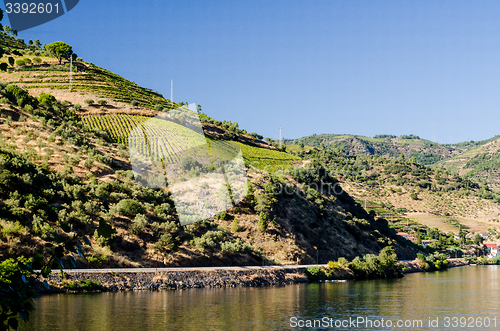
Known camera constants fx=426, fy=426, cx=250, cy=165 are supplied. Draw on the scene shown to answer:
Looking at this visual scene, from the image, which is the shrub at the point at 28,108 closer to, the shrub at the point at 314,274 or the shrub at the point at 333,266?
the shrub at the point at 314,274

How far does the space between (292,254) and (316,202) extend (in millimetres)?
16959

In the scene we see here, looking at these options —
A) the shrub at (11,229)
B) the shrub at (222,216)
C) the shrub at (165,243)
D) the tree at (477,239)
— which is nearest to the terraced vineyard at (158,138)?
the shrub at (222,216)

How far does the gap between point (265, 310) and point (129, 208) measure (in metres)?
22.5

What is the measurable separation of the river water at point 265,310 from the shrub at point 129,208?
12567 mm

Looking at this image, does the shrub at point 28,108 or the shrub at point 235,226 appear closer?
the shrub at point 235,226

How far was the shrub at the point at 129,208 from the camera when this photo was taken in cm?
4409

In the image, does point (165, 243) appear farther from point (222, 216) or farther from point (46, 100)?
point (46, 100)

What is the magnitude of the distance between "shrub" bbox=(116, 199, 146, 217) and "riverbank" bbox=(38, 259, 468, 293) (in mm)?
9234

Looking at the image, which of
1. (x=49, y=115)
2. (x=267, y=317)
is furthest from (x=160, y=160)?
(x=267, y=317)

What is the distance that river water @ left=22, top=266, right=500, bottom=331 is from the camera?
22.1 meters

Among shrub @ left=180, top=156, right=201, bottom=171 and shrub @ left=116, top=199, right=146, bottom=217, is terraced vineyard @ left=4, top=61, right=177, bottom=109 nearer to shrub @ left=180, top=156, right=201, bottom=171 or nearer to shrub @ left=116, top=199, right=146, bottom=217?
shrub @ left=180, top=156, right=201, bottom=171

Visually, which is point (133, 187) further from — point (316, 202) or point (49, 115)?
point (316, 202)

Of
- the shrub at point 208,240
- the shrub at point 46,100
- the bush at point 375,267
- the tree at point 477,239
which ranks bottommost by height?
the tree at point 477,239

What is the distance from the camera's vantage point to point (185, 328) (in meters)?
21.3
